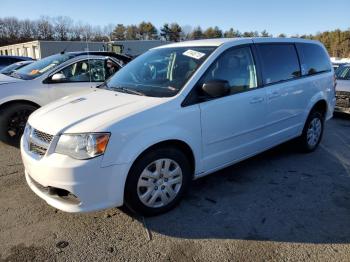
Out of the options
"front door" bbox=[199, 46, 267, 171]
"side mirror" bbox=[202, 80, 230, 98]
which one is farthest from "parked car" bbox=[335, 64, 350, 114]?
"side mirror" bbox=[202, 80, 230, 98]

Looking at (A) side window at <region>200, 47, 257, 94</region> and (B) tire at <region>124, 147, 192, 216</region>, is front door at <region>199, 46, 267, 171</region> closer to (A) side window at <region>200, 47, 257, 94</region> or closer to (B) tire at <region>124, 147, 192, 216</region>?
(A) side window at <region>200, 47, 257, 94</region>

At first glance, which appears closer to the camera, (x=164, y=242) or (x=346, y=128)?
(x=164, y=242)

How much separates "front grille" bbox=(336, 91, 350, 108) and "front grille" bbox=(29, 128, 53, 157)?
7473mm

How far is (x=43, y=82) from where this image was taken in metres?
6.04

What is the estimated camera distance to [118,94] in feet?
12.6

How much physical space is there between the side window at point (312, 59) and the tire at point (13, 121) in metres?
4.51

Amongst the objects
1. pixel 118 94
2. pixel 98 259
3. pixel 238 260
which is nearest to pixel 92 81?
pixel 118 94

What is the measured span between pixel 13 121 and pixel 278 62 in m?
4.35

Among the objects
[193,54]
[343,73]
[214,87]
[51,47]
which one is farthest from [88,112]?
[51,47]

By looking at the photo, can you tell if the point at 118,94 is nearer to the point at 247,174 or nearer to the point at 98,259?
the point at 98,259

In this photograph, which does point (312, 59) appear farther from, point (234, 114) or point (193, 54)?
point (193, 54)

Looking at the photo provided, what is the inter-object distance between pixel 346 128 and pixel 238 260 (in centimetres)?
587

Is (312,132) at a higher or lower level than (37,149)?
lower

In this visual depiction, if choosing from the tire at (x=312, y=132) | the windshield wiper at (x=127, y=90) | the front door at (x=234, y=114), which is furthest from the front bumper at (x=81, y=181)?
the tire at (x=312, y=132)
